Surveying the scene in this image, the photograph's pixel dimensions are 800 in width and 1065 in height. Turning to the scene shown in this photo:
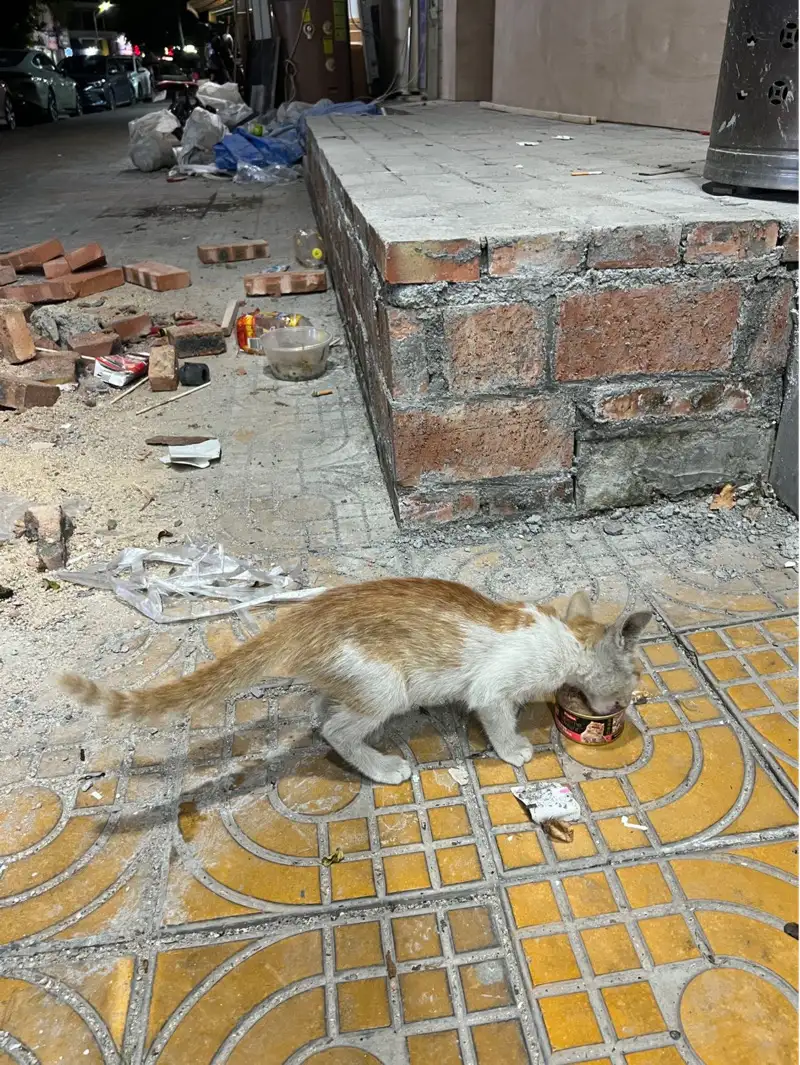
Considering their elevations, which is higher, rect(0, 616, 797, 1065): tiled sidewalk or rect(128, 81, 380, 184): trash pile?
rect(128, 81, 380, 184): trash pile

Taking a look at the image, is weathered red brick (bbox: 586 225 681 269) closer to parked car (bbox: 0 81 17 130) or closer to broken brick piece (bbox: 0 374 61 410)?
broken brick piece (bbox: 0 374 61 410)

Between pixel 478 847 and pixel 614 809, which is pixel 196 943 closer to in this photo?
pixel 478 847

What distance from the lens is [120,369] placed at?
4617mm

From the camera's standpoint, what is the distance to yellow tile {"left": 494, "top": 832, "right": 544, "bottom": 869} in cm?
182

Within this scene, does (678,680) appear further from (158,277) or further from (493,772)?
Result: (158,277)

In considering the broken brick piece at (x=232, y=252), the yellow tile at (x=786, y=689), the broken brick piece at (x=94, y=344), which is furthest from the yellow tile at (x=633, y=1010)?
the broken brick piece at (x=232, y=252)

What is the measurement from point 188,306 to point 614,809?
5086 millimetres

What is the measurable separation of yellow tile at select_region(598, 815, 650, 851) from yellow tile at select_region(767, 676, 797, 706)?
659 millimetres

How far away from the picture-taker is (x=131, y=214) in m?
9.22

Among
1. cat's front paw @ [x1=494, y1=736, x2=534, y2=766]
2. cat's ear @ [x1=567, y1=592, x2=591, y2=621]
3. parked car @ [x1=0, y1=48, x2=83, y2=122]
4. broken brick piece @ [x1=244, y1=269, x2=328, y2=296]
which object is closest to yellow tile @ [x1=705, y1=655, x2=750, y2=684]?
cat's ear @ [x1=567, y1=592, x2=591, y2=621]

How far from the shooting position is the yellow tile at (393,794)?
78.4 inches

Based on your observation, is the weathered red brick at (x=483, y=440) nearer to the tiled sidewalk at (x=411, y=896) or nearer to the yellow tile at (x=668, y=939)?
the tiled sidewalk at (x=411, y=896)

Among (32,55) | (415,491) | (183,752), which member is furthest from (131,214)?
(32,55)

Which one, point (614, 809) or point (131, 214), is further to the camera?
point (131, 214)
